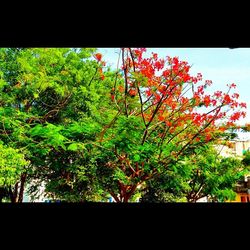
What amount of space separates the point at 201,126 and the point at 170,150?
1.12 metres

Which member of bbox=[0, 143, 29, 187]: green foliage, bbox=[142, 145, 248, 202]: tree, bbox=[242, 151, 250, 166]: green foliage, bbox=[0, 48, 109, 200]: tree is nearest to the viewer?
bbox=[0, 143, 29, 187]: green foliage

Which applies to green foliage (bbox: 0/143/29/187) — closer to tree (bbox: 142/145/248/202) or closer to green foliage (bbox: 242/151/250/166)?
tree (bbox: 142/145/248/202)

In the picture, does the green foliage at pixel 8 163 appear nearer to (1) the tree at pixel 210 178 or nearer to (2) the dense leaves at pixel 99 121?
(2) the dense leaves at pixel 99 121

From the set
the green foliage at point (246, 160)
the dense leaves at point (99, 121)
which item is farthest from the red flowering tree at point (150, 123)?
the green foliage at point (246, 160)

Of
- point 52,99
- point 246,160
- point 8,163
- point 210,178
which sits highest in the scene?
point 52,99

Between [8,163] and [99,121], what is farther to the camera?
[99,121]

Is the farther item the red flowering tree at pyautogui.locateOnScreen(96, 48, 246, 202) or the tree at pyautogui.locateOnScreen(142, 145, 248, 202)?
the tree at pyautogui.locateOnScreen(142, 145, 248, 202)

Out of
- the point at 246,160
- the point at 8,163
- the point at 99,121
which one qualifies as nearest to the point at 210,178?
the point at 246,160

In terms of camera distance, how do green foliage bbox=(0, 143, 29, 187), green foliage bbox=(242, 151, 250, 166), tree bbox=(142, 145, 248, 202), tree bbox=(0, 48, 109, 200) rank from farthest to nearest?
1. green foliage bbox=(242, 151, 250, 166)
2. tree bbox=(142, 145, 248, 202)
3. tree bbox=(0, 48, 109, 200)
4. green foliage bbox=(0, 143, 29, 187)

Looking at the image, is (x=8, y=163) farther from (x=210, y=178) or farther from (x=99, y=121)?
(x=210, y=178)

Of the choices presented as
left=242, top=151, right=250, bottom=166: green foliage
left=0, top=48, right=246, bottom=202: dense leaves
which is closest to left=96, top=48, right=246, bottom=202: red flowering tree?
left=0, top=48, right=246, bottom=202: dense leaves

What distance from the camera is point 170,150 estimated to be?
7.73 m
